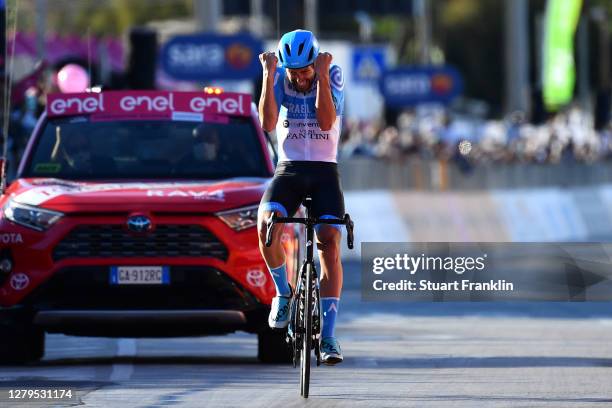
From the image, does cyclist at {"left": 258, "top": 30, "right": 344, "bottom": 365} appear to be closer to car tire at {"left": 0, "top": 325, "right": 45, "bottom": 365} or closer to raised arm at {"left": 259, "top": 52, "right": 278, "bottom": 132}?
raised arm at {"left": 259, "top": 52, "right": 278, "bottom": 132}

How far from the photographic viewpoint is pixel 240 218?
13555 millimetres

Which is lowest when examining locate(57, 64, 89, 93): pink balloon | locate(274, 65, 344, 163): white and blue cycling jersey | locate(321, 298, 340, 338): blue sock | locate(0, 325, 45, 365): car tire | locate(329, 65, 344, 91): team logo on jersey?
locate(0, 325, 45, 365): car tire

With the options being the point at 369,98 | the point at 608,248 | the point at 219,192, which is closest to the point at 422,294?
the point at 219,192

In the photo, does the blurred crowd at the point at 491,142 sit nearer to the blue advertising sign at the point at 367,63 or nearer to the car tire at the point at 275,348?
the blue advertising sign at the point at 367,63

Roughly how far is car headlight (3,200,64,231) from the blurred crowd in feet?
105

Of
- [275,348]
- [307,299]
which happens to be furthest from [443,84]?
[307,299]

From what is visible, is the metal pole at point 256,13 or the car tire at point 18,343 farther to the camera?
the metal pole at point 256,13

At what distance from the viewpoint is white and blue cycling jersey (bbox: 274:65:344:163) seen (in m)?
12.0

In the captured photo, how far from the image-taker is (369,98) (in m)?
73.8

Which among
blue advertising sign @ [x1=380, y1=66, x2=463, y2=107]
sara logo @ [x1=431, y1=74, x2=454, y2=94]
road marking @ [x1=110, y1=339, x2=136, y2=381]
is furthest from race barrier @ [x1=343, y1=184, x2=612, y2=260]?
blue advertising sign @ [x1=380, y1=66, x2=463, y2=107]

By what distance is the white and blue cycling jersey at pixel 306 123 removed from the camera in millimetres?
12047

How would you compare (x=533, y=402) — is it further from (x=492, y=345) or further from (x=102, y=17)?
(x=102, y=17)

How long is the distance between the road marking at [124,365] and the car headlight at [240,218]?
1.13 metres

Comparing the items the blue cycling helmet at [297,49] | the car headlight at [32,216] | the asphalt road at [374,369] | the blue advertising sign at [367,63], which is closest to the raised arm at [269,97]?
the blue cycling helmet at [297,49]
